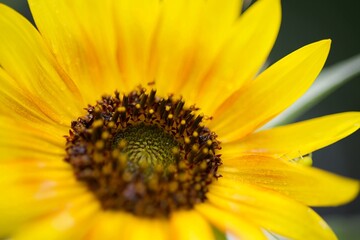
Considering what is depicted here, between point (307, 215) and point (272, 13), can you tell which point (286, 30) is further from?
point (307, 215)

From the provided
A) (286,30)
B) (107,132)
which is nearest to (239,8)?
(107,132)

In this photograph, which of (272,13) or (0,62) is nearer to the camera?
(0,62)

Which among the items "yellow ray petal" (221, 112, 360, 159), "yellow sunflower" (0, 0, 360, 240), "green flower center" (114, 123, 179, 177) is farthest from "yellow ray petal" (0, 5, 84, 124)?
"yellow ray petal" (221, 112, 360, 159)

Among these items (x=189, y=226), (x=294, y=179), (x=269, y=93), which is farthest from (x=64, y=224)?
(x=269, y=93)

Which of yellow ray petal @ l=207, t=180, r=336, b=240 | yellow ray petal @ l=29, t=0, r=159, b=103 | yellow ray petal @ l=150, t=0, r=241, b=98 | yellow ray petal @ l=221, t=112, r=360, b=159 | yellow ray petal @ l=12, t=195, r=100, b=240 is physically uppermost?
yellow ray petal @ l=150, t=0, r=241, b=98

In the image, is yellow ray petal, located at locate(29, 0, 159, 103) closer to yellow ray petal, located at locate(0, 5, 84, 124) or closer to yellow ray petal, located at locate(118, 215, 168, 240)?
yellow ray petal, located at locate(0, 5, 84, 124)

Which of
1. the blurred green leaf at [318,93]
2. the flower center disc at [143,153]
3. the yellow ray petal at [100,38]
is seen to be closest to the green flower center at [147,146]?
the flower center disc at [143,153]

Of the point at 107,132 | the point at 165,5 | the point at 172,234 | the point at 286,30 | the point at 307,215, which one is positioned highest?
the point at 286,30
